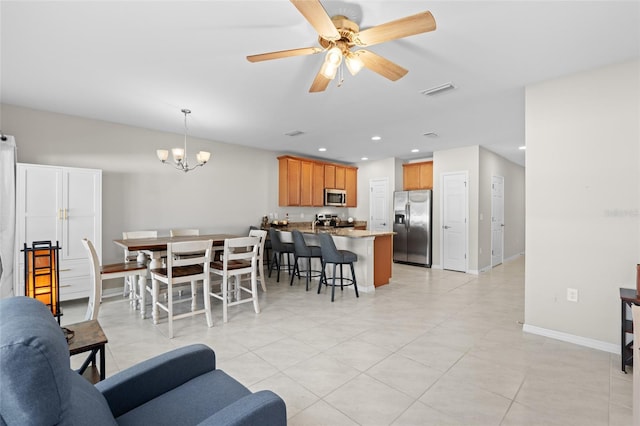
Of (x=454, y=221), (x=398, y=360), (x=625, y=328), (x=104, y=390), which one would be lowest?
(x=398, y=360)

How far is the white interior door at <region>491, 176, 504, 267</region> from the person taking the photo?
659 cm

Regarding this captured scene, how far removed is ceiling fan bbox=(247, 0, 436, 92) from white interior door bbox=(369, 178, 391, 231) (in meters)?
5.35

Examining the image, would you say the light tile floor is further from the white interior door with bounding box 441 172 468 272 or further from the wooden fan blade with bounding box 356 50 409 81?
the wooden fan blade with bounding box 356 50 409 81

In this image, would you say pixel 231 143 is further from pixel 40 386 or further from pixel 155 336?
pixel 40 386

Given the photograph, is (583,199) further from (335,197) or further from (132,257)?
(132,257)

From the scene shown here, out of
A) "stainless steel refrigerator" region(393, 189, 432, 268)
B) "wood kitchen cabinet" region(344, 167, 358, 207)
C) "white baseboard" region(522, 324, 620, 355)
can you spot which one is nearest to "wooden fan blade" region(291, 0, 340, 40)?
"white baseboard" region(522, 324, 620, 355)

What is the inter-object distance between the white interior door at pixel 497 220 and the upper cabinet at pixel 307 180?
11.1 feet

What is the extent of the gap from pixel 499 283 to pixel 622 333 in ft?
9.31

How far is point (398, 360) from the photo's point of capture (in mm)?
2508

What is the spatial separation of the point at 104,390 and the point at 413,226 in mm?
6408

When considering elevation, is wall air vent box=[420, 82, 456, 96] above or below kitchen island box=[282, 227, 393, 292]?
above

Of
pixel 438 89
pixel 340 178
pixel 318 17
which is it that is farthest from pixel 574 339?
pixel 340 178

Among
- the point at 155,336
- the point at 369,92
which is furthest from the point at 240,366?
the point at 369,92

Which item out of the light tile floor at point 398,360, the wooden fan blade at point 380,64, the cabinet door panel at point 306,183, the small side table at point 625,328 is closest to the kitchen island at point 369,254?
the light tile floor at point 398,360
